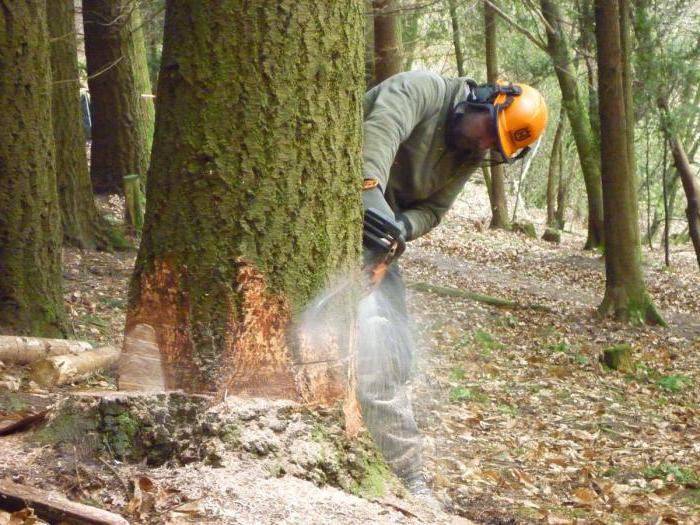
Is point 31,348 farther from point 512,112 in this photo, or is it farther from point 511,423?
point 511,423

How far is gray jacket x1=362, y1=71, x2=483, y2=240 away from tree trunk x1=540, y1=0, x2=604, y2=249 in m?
12.4

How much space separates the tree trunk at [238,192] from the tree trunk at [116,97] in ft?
28.7

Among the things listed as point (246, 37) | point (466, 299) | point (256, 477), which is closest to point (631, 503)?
point (256, 477)

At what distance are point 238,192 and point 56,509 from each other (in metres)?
0.97

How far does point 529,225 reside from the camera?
874 inches

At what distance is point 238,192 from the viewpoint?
2422 mm

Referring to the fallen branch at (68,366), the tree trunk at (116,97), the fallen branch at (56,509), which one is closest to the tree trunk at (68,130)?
the tree trunk at (116,97)

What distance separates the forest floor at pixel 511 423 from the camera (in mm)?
2297

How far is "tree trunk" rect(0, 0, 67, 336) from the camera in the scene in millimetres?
4984

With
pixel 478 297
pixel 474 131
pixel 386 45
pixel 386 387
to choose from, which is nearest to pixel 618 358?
pixel 478 297

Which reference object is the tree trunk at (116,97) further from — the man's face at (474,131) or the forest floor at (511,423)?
the man's face at (474,131)

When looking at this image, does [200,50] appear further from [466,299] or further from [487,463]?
[466,299]

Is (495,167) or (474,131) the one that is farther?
(495,167)

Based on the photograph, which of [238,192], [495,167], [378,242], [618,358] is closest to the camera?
[238,192]
